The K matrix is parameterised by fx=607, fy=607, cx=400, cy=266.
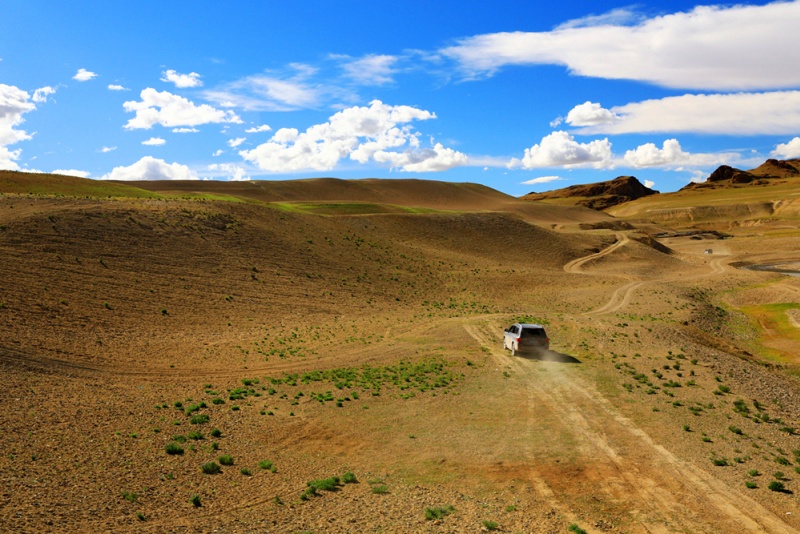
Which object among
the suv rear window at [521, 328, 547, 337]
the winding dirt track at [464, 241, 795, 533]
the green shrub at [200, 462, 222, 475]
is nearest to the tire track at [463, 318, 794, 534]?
the winding dirt track at [464, 241, 795, 533]

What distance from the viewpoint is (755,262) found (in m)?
95.0

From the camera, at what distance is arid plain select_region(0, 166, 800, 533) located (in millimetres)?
14656

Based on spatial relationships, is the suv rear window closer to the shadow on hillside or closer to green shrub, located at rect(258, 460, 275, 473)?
the shadow on hillside

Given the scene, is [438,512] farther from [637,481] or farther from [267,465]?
[637,481]

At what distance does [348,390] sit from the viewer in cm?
2495

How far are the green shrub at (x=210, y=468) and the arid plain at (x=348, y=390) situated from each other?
0.23m

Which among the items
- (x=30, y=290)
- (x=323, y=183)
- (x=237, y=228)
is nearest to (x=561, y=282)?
(x=237, y=228)

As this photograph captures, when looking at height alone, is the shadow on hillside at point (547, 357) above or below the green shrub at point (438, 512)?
below

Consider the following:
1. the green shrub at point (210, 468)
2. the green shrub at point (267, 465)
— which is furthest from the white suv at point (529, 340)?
the green shrub at point (210, 468)

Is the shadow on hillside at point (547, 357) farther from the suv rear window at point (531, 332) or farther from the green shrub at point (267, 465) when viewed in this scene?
the green shrub at point (267, 465)

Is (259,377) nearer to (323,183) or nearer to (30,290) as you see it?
(30,290)

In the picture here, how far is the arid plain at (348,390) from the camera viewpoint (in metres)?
14.7

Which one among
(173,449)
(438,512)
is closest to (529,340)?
(438,512)

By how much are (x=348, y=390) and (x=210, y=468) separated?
9249mm
